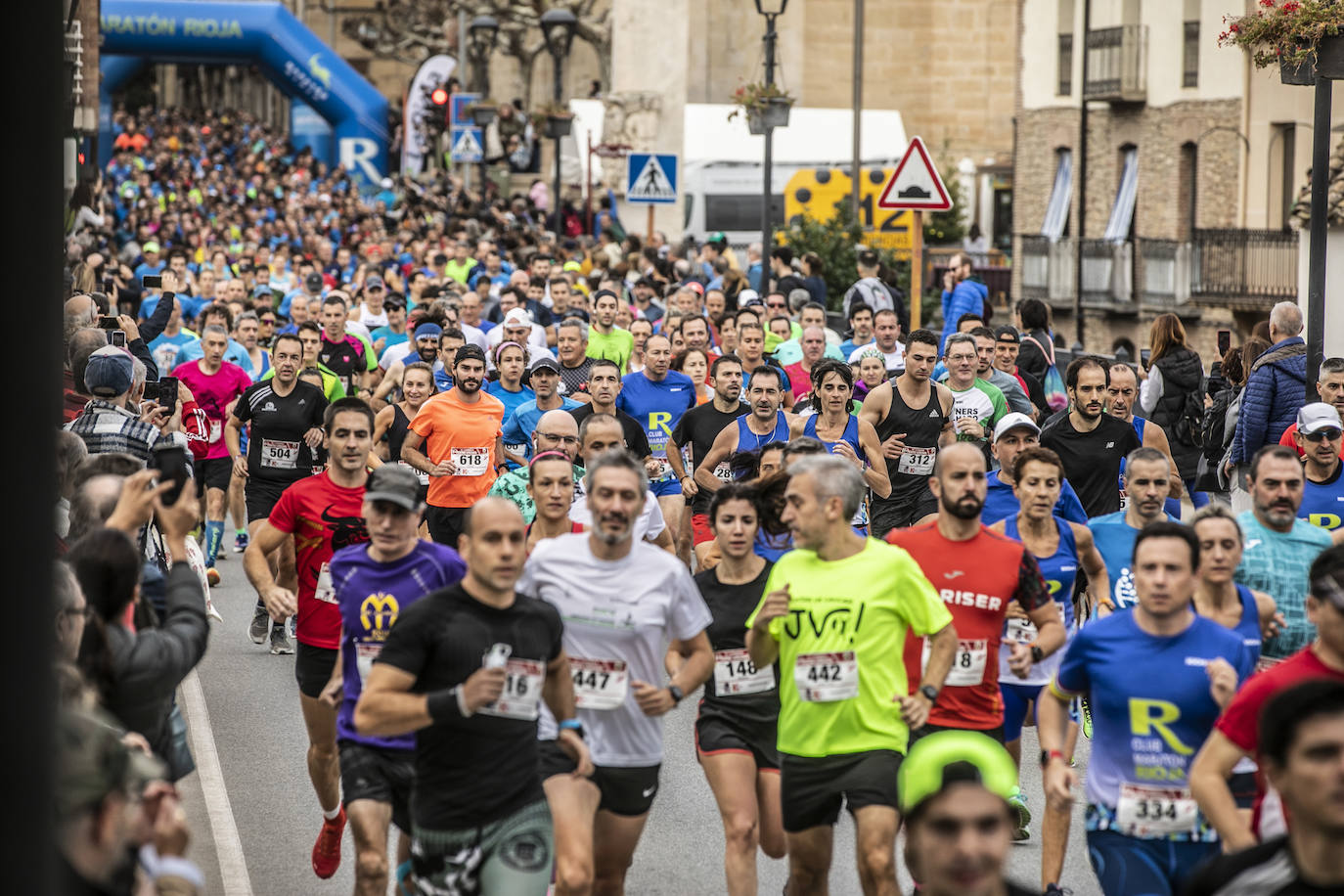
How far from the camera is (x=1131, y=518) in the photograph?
8.17m

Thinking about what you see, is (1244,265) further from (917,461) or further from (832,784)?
(832,784)

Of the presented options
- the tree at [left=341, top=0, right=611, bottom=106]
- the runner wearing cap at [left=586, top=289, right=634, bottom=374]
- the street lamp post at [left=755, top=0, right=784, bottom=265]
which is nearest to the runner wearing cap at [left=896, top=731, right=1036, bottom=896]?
the runner wearing cap at [left=586, top=289, right=634, bottom=374]

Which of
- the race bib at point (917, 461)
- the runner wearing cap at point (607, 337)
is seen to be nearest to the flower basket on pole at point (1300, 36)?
the race bib at point (917, 461)

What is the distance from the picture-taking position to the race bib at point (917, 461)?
11.8 metres

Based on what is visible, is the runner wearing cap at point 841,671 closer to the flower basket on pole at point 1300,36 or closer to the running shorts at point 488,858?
the running shorts at point 488,858

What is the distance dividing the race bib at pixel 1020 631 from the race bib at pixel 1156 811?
215 centimetres

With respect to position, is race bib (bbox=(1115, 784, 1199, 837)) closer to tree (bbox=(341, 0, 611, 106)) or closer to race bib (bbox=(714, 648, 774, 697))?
race bib (bbox=(714, 648, 774, 697))

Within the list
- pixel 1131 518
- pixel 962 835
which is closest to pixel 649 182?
pixel 1131 518

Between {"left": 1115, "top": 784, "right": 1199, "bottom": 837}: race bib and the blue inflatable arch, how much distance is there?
45.5 meters

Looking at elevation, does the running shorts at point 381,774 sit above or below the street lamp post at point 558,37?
below

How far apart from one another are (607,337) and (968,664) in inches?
362

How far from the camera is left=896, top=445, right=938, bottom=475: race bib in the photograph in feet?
38.8

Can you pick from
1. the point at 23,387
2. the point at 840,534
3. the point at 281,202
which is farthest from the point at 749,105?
the point at 281,202

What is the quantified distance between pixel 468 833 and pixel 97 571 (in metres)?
1.22
